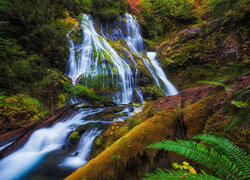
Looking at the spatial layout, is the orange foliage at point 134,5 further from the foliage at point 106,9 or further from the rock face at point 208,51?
the rock face at point 208,51

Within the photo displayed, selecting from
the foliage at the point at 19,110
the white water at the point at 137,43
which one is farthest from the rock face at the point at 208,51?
the foliage at the point at 19,110

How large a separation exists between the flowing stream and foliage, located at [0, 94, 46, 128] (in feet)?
3.32

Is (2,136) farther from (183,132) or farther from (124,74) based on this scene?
(124,74)

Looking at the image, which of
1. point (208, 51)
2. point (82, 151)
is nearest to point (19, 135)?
point (82, 151)

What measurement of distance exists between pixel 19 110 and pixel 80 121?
98.4 inches

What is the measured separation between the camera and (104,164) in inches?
51.1

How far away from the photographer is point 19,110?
179 inches

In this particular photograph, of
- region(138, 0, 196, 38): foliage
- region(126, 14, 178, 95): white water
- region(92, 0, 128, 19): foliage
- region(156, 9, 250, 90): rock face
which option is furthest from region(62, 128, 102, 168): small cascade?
region(138, 0, 196, 38): foliage

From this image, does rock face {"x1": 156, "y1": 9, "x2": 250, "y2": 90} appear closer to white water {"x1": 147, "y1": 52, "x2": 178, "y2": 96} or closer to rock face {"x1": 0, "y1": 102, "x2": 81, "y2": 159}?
white water {"x1": 147, "y1": 52, "x2": 178, "y2": 96}

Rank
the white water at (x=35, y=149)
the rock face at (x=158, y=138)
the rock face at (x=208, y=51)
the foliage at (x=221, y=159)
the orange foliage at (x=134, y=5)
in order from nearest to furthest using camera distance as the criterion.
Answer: the foliage at (x=221, y=159)
the rock face at (x=158, y=138)
the white water at (x=35, y=149)
the rock face at (x=208, y=51)
the orange foliage at (x=134, y=5)

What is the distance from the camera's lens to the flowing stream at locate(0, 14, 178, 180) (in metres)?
3.25

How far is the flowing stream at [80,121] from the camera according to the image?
10.7 feet

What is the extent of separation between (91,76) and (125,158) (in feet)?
29.5

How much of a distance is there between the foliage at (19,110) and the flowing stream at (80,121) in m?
1.01
